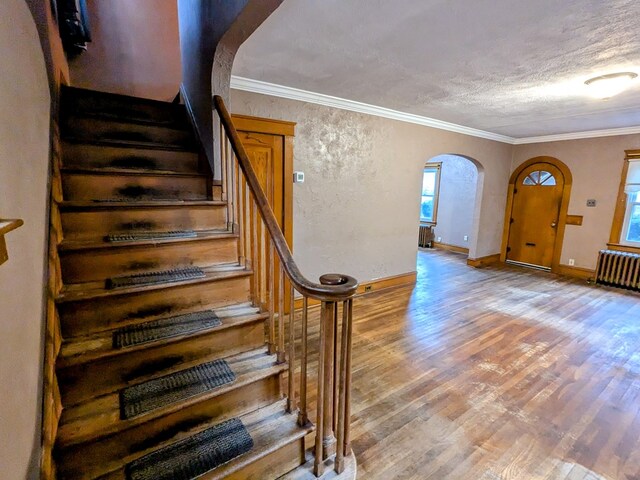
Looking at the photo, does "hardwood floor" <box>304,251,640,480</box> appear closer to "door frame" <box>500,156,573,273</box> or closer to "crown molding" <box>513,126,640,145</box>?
"door frame" <box>500,156,573,273</box>

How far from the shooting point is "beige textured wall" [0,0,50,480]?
92cm

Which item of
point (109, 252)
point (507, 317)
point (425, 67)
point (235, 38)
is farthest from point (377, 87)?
point (507, 317)

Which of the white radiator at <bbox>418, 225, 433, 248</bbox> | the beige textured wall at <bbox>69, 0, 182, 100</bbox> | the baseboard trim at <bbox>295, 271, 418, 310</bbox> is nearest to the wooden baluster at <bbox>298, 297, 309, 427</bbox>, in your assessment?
the baseboard trim at <bbox>295, 271, 418, 310</bbox>

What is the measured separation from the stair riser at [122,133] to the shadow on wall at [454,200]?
6.41 m

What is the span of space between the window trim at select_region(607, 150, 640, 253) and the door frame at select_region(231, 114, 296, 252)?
5764 millimetres

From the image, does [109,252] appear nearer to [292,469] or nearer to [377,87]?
[292,469]

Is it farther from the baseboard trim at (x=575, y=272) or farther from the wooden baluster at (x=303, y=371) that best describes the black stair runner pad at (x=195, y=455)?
the baseboard trim at (x=575, y=272)

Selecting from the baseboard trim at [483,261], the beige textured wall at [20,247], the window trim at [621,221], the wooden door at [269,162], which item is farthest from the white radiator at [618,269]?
the beige textured wall at [20,247]

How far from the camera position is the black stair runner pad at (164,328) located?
5.15ft

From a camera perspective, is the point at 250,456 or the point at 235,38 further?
the point at 235,38

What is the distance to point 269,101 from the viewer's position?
3404 mm

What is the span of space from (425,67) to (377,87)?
676 mm

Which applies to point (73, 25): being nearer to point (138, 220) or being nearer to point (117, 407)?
point (138, 220)

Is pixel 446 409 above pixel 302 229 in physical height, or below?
below
